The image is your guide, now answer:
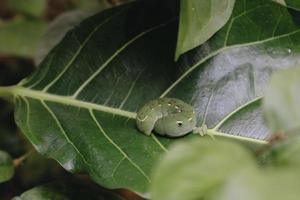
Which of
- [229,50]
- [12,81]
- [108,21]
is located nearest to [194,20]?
[229,50]

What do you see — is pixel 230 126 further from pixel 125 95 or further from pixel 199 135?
pixel 125 95

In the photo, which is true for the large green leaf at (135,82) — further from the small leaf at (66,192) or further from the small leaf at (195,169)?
the small leaf at (195,169)

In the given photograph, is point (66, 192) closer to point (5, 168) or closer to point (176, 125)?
point (5, 168)

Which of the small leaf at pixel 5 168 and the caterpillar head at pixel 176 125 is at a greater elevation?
the caterpillar head at pixel 176 125

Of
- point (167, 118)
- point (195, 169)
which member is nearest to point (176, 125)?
point (167, 118)

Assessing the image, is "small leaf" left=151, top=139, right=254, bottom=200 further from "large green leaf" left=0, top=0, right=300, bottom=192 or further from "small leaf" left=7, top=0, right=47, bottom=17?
"small leaf" left=7, top=0, right=47, bottom=17

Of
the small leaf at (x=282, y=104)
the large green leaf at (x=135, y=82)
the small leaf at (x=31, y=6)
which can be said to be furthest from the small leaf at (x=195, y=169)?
the small leaf at (x=31, y=6)
